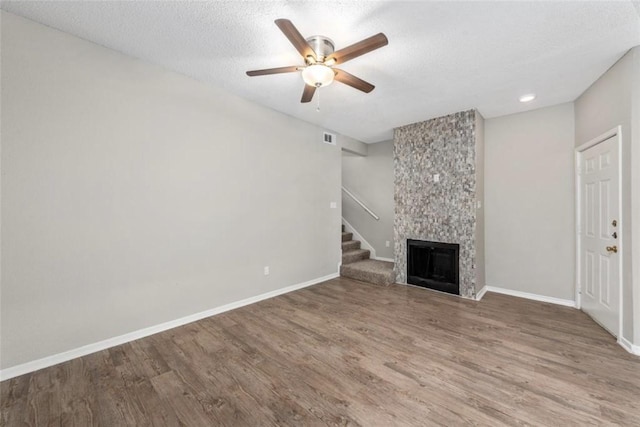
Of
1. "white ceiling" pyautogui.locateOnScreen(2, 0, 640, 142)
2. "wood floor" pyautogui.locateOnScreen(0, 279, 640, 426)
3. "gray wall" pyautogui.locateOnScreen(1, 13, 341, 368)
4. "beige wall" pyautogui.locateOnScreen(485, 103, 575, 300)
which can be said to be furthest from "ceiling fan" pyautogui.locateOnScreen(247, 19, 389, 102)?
"beige wall" pyautogui.locateOnScreen(485, 103, 575, 300)

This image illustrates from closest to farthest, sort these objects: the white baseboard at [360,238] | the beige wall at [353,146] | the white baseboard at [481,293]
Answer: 1. the white baseboard at [481,293]
2. the beige wall at [353,146]
3. the white baseboard at [360,238]

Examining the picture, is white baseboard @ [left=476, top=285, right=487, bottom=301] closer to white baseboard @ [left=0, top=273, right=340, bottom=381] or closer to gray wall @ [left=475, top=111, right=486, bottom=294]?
gray wall @ [left=475, top=111, right=486, bottom=294]

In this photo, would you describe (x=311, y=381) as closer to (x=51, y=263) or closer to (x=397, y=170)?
(x=51, y=263)

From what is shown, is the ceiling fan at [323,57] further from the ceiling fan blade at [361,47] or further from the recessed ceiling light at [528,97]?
the recessed ceiling light at [528,97]

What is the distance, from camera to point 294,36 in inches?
68.4

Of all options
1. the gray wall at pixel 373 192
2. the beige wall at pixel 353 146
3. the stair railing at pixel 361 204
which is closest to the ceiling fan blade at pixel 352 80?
the beige wall at pixel 353 146

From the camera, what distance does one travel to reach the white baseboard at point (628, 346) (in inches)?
88.9

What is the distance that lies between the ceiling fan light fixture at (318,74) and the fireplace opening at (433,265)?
314cm

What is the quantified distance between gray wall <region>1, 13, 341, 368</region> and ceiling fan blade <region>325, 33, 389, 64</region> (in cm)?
189

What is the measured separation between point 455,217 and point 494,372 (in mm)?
2315

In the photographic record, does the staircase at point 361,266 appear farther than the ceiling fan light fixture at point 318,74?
Yes

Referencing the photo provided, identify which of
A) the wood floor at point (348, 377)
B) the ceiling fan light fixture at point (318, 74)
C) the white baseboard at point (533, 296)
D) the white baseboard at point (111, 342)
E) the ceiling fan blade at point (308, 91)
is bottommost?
the wood floor at point (348, 377)

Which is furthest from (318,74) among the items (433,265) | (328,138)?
(433,265)

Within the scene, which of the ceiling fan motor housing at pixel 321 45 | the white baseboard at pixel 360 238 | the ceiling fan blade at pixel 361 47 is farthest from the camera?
the white baseboard at pixel 360 238
